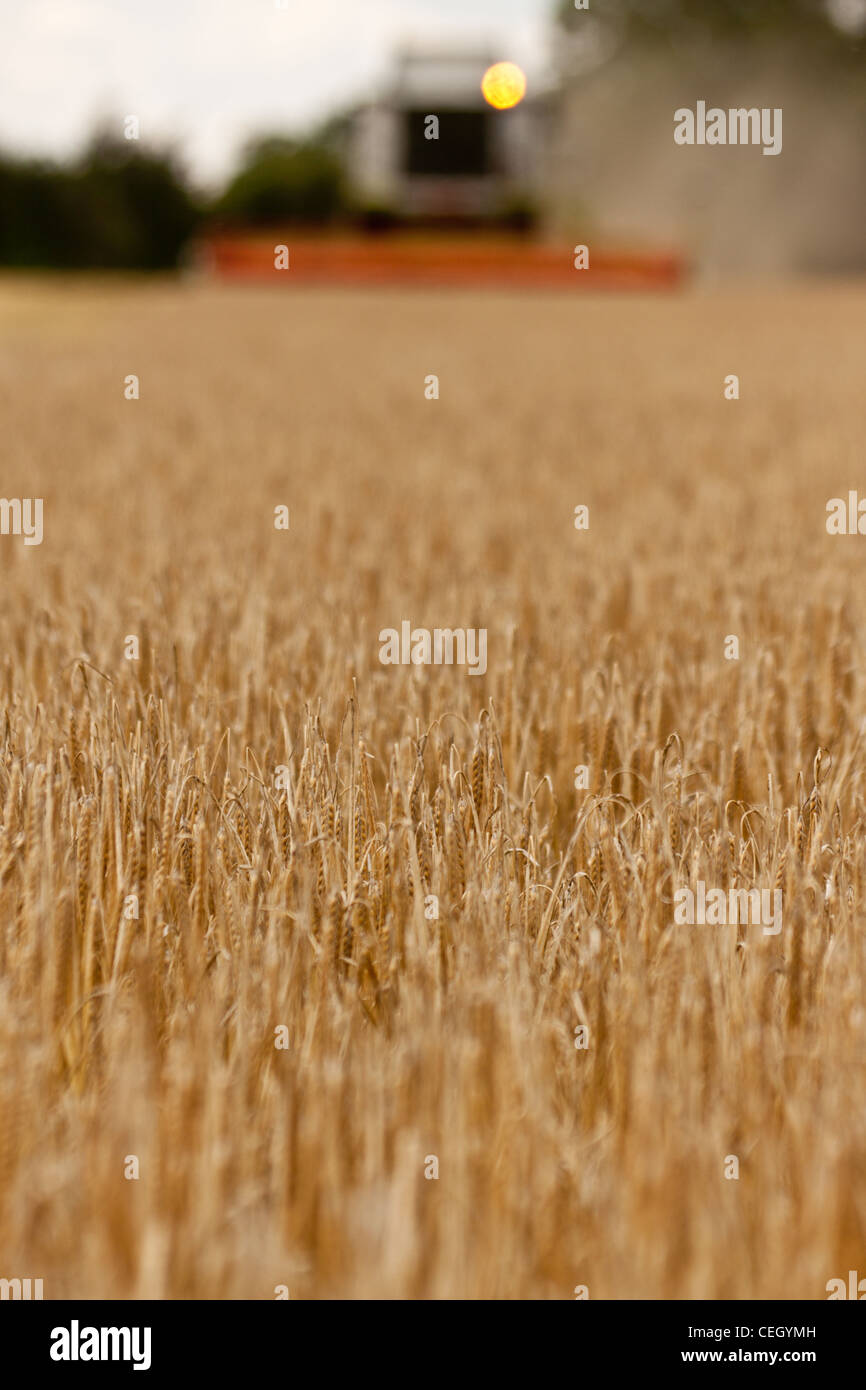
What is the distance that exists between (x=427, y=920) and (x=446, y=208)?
42858 mm

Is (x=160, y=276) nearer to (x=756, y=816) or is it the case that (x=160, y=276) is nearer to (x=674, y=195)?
(x=674, y=195)

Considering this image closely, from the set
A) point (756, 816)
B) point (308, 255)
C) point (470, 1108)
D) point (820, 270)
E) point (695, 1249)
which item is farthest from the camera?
point (820, 270)

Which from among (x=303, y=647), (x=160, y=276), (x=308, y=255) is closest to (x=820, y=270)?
(x=160, y=276)

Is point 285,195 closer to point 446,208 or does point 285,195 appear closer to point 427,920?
point 446,208

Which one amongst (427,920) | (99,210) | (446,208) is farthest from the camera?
(446,208)

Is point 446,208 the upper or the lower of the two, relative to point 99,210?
upper

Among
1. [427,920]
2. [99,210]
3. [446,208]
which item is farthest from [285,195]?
[427,920]

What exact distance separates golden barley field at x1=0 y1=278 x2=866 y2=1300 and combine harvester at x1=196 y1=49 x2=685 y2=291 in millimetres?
5311

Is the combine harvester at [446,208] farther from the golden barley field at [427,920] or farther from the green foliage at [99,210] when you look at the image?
the golden barley field at [427,920]

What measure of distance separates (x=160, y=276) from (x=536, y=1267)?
33.3 metres

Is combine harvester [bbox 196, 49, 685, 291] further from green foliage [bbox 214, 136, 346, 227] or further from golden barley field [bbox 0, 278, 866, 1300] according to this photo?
golden barley field [bbox 0, 278, 866, 1300]

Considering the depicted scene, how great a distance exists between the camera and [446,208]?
1656 inches

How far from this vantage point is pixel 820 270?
43.2 m

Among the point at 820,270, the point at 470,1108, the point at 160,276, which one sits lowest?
the point at 470,1108
